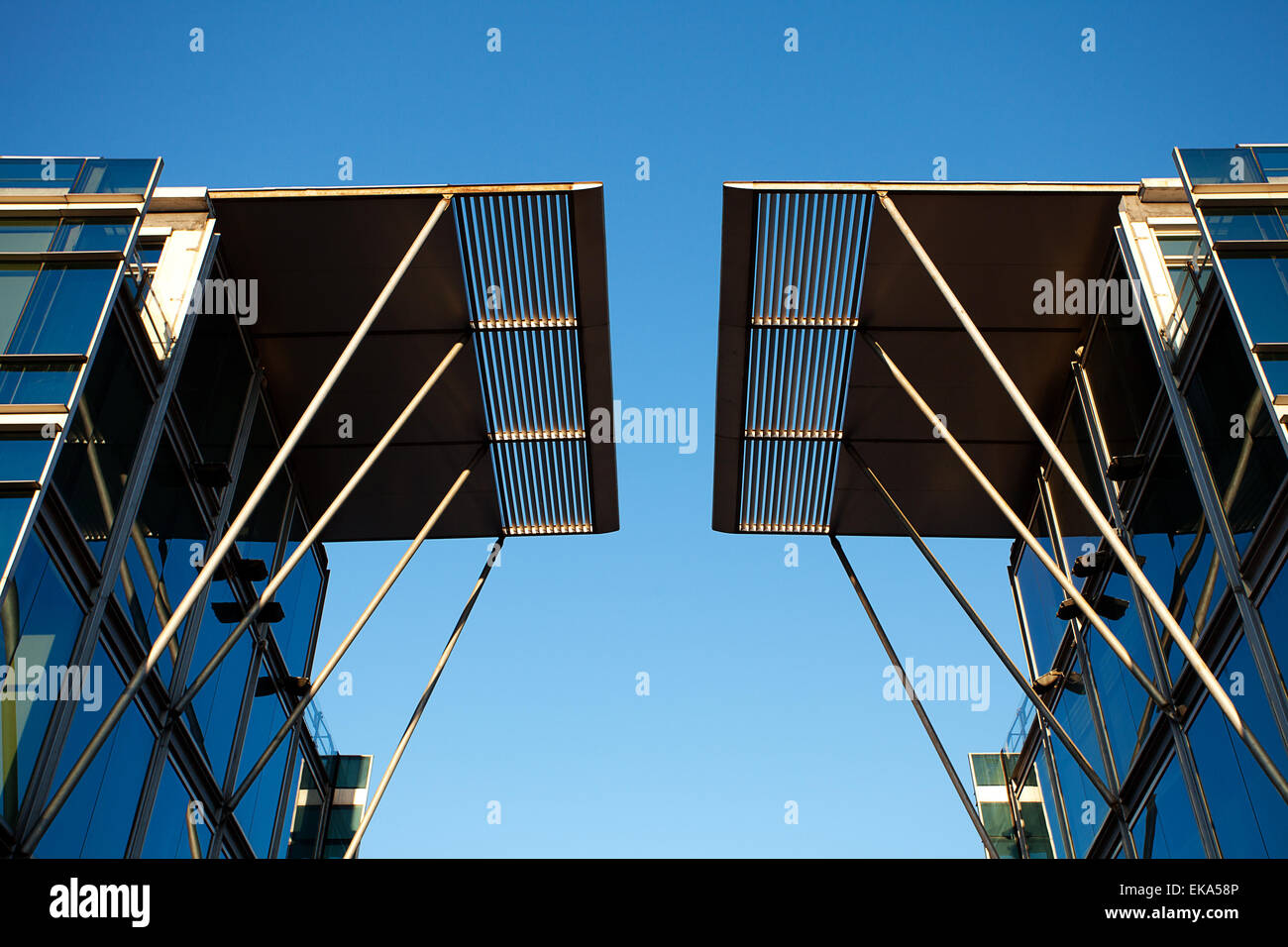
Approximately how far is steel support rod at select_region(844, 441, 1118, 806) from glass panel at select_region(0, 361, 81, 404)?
12829 mm

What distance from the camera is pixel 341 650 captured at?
18938mm

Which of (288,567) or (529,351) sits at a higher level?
(529,351)

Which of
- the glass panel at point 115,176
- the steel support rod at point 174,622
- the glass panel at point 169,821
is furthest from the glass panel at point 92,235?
the glass panel at point 169,821

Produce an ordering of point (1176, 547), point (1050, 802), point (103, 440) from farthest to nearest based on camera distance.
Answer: point (1050, 802) → point (1176, 547) → point (103, 440)

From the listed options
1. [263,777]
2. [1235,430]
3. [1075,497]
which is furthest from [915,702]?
[263,777]

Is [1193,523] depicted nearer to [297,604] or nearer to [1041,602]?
[1041,602]

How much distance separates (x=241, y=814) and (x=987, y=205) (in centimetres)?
1460

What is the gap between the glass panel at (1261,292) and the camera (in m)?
12.4

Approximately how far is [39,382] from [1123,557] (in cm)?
1245

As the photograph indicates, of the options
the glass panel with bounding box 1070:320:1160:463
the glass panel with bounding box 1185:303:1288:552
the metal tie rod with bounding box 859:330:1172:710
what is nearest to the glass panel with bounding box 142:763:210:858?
the metal tie rod with bounding box 859:330:1172:710

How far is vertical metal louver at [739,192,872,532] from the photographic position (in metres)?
17.5
